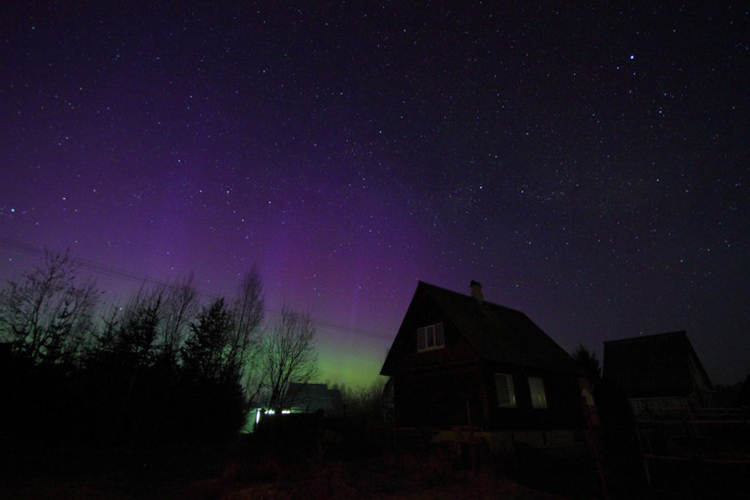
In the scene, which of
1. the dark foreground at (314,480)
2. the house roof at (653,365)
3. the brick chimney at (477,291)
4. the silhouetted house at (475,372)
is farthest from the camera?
the house roof at (653,365)

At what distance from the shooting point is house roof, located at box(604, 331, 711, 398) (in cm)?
3050

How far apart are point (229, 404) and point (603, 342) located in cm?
3873

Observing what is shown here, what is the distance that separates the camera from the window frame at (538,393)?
20388 millimetres

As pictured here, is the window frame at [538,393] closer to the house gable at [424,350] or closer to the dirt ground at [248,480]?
the house gable at [424,350]

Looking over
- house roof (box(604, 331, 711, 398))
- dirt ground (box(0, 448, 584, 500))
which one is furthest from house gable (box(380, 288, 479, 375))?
house roof (box(604, 331, 711, 398))

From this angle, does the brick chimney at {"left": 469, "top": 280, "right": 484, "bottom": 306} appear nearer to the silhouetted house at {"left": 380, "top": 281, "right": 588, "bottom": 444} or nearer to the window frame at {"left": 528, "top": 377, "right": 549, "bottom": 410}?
the silhouetted house at {"left": 380, "top": 281, "right": 588, "bottom": 444}

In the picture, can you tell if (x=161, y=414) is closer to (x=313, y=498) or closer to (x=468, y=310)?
(x=313, y=498)

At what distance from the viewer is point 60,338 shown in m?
21.7

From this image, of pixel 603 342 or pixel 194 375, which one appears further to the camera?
pixel 603 342

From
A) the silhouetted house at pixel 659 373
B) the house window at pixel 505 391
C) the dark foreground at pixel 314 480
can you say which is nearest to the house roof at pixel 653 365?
the silhouetted house at pixel 659 373

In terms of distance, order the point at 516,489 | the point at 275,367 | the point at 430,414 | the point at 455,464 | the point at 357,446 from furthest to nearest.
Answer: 1. the point at 275,367
2. the point at 430,414
3. the point at 357,446
4. the point at 455,464
5. the point at 516,489

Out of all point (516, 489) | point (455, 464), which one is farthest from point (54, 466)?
point (516, 489)

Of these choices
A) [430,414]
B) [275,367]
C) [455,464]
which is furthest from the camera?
[275,367]

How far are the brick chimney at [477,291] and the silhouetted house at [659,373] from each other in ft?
53.7
